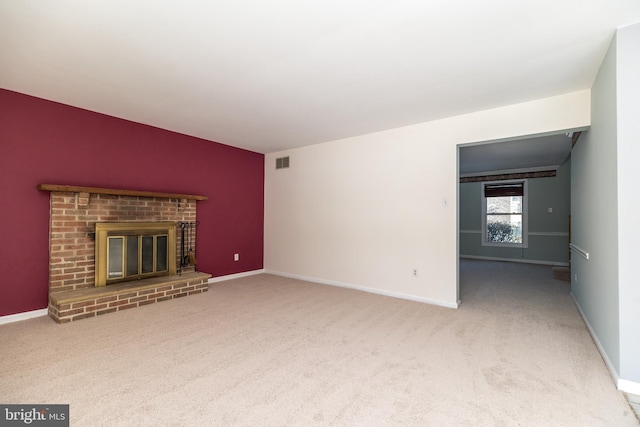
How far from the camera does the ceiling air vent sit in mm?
5727

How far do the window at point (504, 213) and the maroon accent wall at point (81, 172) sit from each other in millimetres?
6835

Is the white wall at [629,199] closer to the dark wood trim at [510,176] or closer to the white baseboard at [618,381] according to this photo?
the white baseboard at [618,381]

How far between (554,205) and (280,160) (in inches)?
269

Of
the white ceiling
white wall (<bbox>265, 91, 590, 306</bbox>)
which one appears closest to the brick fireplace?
the white ceiling

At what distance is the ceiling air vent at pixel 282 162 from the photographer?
18.8ft

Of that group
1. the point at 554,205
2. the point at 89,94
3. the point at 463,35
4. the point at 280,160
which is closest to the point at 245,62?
the point at 463,35

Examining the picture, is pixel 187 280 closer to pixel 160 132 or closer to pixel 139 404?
pixel 160 132

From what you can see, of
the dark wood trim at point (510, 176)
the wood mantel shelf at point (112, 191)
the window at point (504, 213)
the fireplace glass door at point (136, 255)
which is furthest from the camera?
the window at point (504, 213)

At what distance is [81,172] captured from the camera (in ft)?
12.0

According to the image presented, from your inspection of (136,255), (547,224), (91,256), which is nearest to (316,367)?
(136,255)

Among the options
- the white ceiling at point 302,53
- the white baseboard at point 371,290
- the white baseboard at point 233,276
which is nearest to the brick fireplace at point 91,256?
the white baseboard at point 233,276

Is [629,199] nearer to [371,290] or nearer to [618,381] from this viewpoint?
[618,381]

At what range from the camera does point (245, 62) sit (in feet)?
Result: 8.30

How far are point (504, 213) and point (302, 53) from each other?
786 centimetres
